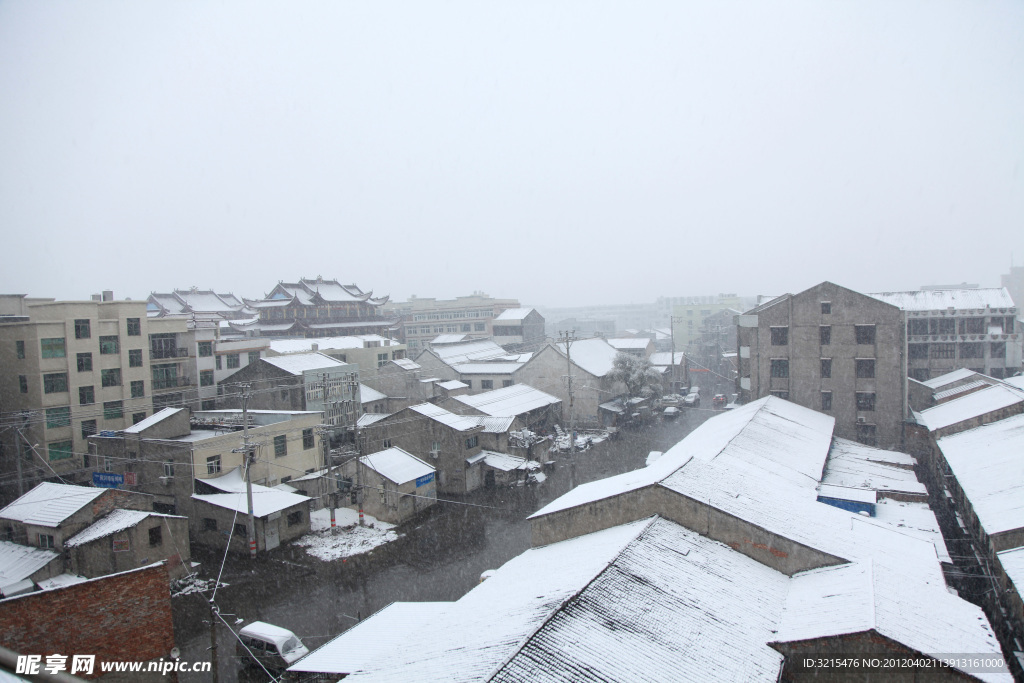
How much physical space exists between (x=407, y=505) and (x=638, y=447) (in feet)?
41.7

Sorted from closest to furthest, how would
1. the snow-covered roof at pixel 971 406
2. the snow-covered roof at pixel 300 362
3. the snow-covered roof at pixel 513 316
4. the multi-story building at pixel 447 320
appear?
1. the snow-covered roof at pixel 971 406
2. the snow-covered roof at pixel 300 362
3. the snow-covered roof at pixel 513 316
4. the multi-story building at pixel 447 320

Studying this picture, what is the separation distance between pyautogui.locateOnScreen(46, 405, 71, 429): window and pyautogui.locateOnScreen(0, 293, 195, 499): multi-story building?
1.0 inches

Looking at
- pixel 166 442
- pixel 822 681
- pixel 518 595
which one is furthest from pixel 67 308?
pixel 822 681

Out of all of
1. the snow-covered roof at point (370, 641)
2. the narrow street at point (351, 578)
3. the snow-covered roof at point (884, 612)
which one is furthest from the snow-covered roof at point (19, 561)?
the snow-covered roof at point (884, 612)

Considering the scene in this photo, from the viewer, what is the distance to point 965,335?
30000mm

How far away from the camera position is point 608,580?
929cm

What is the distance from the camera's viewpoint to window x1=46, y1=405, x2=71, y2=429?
22.4 m

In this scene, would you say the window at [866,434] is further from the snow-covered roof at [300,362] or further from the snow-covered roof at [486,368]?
the snow-covered roof at [300,362]

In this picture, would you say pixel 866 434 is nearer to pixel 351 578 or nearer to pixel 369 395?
pixel 351 578

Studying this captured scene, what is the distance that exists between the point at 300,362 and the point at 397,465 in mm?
11810

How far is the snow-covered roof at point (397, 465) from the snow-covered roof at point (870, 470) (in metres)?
12.8

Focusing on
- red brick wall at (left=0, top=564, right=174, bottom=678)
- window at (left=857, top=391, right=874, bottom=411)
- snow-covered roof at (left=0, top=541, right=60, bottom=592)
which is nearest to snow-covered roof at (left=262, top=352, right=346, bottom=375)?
snow-covered roof at (left=0, top=541, right=60, bottom=592)

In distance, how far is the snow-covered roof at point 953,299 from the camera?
1184 inches

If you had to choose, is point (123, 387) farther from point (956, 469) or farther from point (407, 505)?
point (956, 469)
